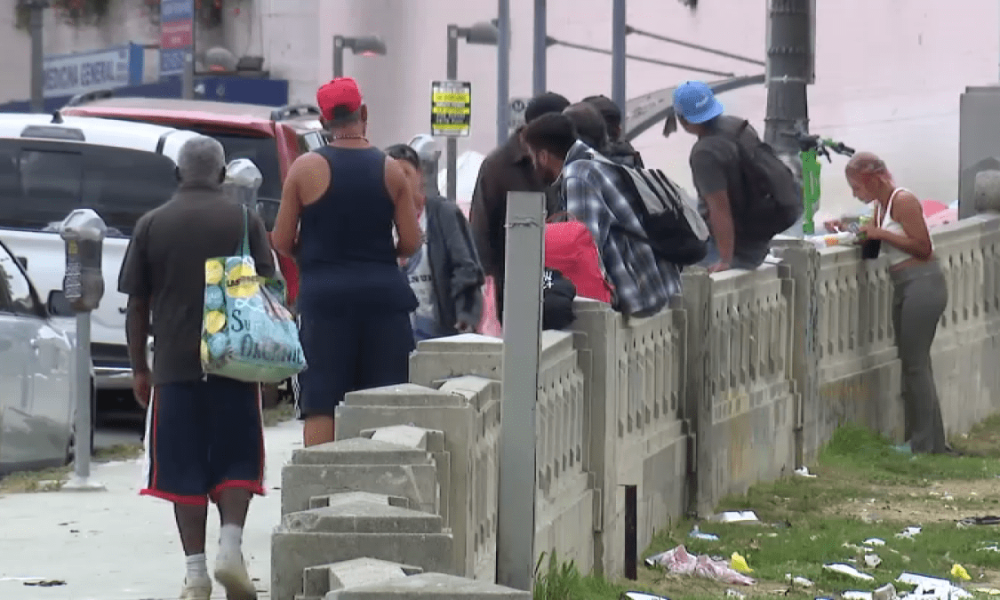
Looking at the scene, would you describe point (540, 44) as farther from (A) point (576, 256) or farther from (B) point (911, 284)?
(A) point (576, 256)

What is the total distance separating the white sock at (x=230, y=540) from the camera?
7.21 meters

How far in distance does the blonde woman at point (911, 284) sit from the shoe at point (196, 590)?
249 inches

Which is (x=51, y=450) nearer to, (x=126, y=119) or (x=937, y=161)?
(x=126, y=119)

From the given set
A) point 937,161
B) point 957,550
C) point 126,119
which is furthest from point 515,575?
point 937,161

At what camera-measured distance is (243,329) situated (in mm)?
7180

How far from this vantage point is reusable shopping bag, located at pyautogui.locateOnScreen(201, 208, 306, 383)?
282 inches

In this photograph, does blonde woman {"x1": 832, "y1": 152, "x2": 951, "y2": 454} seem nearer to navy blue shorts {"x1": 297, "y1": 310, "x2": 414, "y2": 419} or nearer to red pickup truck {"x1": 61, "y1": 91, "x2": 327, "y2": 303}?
red pickup truck {"x1": 61, "y1": 91, "x2": 327, "y2": 303}

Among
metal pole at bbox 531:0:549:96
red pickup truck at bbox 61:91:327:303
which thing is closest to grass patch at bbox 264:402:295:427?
red pickup truck at bbox 61:91:327:303

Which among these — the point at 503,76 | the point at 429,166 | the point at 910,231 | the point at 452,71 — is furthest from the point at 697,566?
the point at 503,76

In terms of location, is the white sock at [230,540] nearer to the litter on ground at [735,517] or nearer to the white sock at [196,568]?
the white sock at [196,568]

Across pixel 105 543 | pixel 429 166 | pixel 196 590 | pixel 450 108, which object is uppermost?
pixel 450 108

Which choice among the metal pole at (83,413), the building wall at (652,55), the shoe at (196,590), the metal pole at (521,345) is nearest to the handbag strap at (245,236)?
the shoe at (196,590)

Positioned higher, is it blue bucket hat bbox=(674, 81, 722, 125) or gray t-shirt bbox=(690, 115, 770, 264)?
blue bucket hat bbox=(674, 81, 722, 125)

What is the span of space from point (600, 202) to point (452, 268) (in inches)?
29.3
